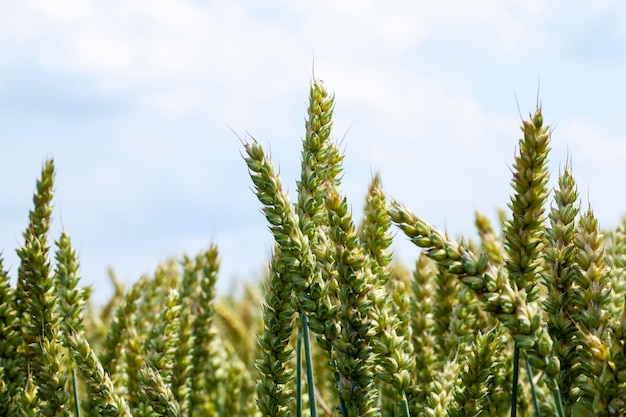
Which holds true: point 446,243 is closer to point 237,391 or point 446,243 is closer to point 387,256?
point 387,256

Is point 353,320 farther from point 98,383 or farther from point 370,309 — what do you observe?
point 98,383

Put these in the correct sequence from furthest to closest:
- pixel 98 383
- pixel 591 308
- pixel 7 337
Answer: pixel 7 337 < pixel 98 383 < pixel 591 308

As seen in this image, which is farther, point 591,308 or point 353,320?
point 353,320

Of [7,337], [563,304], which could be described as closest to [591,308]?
[563,304]

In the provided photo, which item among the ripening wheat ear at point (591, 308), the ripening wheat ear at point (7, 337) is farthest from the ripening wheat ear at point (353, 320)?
the ripening wheat ear at point (7, 337)

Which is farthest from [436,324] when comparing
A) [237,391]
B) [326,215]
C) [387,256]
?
[237,391]

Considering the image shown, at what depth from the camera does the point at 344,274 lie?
2.21m

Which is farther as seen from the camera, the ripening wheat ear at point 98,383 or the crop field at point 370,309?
the ripening wheat ear at point 98,383

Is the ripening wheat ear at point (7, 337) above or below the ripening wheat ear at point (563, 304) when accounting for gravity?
above

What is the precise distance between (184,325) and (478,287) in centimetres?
201

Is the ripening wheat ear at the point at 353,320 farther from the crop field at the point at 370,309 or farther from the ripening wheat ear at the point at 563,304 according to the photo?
the ripening wheat ear at the point at 563,304

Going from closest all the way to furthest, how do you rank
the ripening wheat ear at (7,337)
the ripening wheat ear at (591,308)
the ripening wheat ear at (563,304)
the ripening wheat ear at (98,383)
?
the ripening wheat ear at (591,308)
the ripening wheat ear at (563,304)
the ripening wheat ear at (98,383)
the ripening wheat ear at (7,337)

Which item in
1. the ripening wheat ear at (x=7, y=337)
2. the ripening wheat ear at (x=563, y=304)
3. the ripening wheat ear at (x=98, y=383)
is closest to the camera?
the ripening wheat ear at (x=563, y=304)

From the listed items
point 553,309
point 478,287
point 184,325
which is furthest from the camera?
point 184,325
